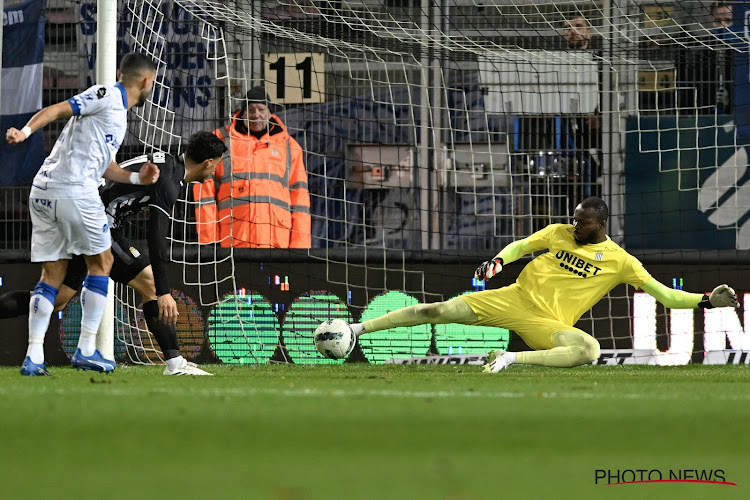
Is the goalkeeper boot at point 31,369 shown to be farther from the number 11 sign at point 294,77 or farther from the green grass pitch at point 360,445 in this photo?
the number 11 sign at point 294,77

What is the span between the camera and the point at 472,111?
871cm

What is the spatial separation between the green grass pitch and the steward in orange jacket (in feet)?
15.2

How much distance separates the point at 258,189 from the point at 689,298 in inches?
135

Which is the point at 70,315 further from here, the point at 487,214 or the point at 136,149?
the point at 487,214

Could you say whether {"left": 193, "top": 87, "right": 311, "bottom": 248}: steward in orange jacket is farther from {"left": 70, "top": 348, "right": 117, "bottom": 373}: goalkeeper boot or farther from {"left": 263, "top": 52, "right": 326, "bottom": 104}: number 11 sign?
{"left": 70, "top": 348, "right": 117, "bottom": 373}: goalkeeper boot

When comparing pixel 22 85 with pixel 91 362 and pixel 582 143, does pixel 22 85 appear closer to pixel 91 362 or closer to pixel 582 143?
pixel 91 362

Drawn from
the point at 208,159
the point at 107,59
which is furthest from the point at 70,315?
the point at 208,159

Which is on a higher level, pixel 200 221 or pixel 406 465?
pixel 200 221

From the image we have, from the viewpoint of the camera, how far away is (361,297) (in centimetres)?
769

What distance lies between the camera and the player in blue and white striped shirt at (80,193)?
5141 millimetres

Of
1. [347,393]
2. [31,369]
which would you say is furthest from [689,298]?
[31,369]

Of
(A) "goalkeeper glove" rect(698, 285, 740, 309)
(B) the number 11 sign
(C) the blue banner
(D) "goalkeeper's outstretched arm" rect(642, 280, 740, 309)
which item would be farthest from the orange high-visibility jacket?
(A) "goalkeeper glove" rect(698, 285, 740, 309)

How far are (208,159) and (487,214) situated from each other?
3351 mm

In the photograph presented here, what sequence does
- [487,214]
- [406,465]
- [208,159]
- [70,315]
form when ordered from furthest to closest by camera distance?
1. [487,214]
2. [70,315]
3. [208,159]
4. [406,465]
